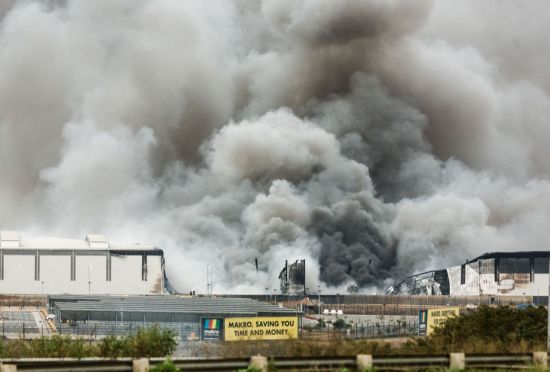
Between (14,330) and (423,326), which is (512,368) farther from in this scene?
(14,330)

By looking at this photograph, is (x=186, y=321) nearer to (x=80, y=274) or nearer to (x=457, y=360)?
(x=457, y=360)

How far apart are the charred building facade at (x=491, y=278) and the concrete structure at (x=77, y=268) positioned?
905 inches

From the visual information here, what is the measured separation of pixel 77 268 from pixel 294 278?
771 inches

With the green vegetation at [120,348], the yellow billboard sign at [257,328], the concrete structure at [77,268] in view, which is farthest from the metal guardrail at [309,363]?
the concrete structure at [77,268]

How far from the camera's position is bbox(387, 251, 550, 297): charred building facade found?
90750 mm

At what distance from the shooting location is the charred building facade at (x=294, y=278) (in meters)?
Answer: 95.0

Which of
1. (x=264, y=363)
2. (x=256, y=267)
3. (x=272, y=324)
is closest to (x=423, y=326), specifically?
(x=272, y=324)

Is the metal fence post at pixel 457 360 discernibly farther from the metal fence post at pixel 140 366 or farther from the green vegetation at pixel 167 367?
the metal fence post at pixel 140 366

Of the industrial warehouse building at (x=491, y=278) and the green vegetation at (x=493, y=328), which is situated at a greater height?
the industrial warehouse building at (x=491, y=278)

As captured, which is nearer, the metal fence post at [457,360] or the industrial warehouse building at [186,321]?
the metal fence post at [457,360]

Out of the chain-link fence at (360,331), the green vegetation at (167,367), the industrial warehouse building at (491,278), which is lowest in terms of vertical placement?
the chain-link fence at (360,331)

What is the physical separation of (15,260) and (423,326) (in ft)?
178

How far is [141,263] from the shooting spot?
95688 millimetres

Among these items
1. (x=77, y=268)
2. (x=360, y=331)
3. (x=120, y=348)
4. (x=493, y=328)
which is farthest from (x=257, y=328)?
(x=77, y=268)
